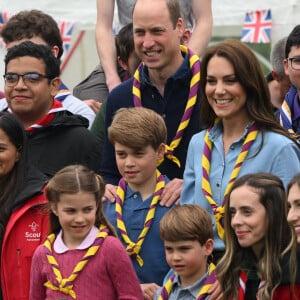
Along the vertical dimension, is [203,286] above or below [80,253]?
below

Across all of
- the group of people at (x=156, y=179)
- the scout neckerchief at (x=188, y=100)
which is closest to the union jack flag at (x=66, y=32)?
the group of people at (x=156, y=179)

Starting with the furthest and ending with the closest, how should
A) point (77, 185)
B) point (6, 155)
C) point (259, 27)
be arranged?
point (259, 27) → point (6, 155) → point (77, 185)

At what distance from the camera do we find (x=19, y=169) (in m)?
7.95

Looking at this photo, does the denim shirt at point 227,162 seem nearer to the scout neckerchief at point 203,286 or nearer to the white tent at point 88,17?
the scout neckerchief at point 203,286

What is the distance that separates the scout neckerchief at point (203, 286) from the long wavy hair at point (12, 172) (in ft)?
3.85

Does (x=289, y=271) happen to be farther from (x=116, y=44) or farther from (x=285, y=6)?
(x=285, y=6)

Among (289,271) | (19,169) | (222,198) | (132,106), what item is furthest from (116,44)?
(289,271)

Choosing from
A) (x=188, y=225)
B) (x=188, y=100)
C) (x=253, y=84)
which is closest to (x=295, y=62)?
(x=188, y=100)

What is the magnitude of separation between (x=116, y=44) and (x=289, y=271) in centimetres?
331

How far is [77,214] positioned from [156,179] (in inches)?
27.7

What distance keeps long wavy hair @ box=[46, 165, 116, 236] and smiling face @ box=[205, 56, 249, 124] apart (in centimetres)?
84

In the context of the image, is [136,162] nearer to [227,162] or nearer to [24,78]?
[227,162]

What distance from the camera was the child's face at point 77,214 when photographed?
7285 mm

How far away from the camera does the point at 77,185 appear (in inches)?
289
